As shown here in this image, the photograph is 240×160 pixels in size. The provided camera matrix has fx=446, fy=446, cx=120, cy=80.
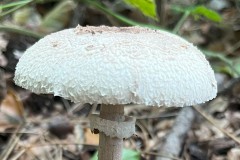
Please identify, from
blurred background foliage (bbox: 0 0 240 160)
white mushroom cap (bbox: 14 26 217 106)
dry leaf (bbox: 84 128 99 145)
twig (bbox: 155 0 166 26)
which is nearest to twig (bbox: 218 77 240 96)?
blurred background foliage (bbox: 0 0 240 160)

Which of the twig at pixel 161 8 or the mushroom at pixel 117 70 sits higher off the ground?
the twig at pixel 161 8

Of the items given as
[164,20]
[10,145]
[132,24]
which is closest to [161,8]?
[164,20]

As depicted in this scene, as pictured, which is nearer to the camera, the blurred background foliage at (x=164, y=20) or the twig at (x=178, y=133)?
the twig at (x=178, y=133)

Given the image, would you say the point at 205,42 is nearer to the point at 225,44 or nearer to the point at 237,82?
the point at 225,44

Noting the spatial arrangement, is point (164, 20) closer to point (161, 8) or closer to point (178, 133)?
point (161, 8)

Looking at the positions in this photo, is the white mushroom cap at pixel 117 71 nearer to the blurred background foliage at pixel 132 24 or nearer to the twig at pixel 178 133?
the blurred background foliage at pixel 132 24

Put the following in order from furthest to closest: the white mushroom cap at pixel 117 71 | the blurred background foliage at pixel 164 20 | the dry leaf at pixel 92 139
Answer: the blurred background foliage at pixel 164 20 → the dry leaf at pixel 92 139 → the white mushroom cap at pixel 117 71

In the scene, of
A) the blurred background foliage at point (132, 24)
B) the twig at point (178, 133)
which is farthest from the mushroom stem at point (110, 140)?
the twig at point (178, 133)

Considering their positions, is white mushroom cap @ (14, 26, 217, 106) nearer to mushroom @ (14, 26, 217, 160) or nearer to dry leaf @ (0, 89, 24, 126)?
mushroom @ (14, 26, 217, 160)
